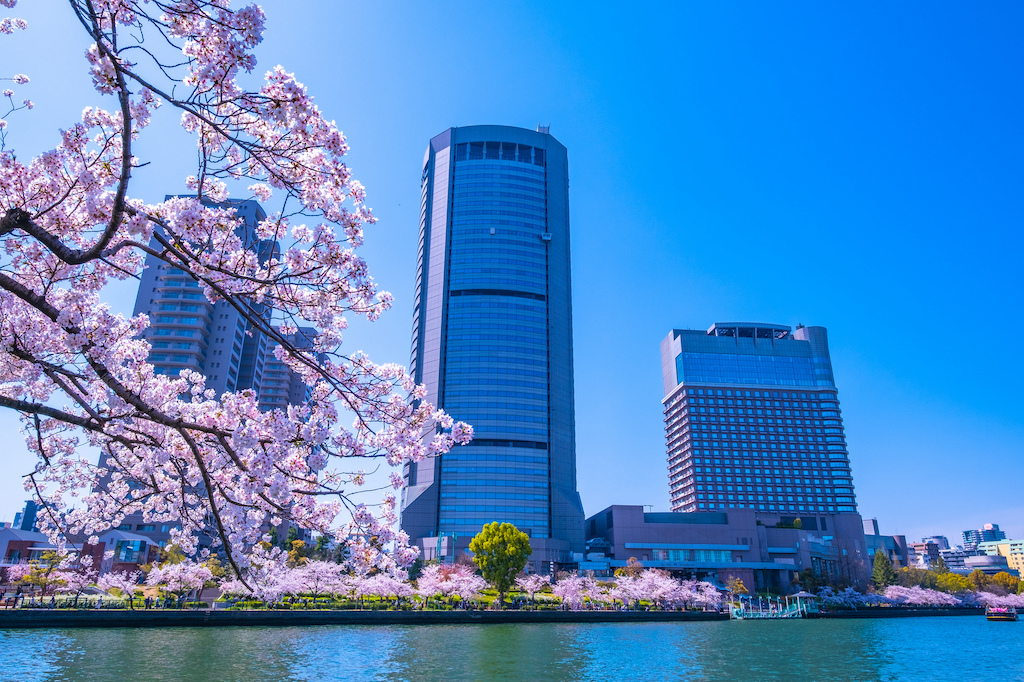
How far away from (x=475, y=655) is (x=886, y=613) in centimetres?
8377

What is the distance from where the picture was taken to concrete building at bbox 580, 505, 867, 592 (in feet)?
351

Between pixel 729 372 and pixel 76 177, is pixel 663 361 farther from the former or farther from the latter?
pixel 76 177

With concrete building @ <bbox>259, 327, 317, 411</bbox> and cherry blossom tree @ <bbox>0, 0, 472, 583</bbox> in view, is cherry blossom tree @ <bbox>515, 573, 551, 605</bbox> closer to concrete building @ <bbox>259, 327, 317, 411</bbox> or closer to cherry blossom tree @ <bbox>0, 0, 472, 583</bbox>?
cherry blossom tree @ <bbox>0, 0, 472, 583</bbox>

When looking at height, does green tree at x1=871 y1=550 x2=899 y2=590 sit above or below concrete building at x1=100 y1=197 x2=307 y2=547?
below

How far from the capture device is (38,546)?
6725 centimetres

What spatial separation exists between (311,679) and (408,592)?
136 ft

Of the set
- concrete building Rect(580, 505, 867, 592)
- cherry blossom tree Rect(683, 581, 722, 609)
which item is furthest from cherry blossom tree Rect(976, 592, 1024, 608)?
cherry blossom tree Rect(683, 581, 722, 609)

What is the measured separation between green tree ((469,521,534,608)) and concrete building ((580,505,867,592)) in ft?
135

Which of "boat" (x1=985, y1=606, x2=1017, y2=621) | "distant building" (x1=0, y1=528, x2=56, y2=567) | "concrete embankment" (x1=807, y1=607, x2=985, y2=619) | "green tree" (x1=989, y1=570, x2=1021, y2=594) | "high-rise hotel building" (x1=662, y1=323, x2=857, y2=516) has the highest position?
"high-rise hotel building" (x1=662, y1=323, x2=857, y2=516)

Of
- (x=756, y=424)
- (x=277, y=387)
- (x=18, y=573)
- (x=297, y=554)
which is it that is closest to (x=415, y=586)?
(x=297, y=554)

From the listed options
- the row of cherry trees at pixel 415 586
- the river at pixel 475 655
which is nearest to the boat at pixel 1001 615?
the row of cherry trees at pixel 415 586

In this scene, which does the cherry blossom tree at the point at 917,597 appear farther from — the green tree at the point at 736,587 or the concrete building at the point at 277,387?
the concrete building at the point at 277,387

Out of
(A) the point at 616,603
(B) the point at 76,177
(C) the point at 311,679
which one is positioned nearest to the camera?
(B) the point at 76,177

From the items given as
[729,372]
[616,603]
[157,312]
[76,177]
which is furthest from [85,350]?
[729,372]
